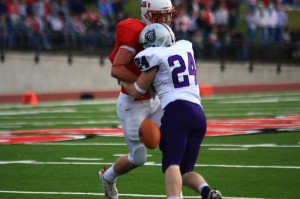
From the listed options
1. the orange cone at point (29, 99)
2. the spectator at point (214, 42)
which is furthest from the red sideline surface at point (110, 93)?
the orange cone at point (29, 99)

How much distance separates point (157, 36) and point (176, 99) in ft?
1.87

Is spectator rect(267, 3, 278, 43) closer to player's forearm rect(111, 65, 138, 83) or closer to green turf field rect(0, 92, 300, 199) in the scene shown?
green turf field rect(0, 92, 300, 199)

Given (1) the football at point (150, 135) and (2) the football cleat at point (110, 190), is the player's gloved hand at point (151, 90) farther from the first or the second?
(2) the football cleat at point (110, 190)

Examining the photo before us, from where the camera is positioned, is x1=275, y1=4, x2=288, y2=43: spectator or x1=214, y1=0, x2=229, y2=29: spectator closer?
x1=214, y1=0, x2=229, y2=29: spectator

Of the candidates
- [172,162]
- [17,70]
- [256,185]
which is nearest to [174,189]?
[172,162]

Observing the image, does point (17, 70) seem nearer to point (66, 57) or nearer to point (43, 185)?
point (66, 57)

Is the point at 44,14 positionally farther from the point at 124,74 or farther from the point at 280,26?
the point at 124,74

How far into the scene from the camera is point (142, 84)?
7.61 metres

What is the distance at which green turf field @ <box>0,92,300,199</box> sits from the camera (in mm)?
9172

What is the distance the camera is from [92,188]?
31.0 ft

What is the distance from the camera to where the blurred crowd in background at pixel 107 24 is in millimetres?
26547

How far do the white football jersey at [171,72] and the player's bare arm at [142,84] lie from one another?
0.04 metres

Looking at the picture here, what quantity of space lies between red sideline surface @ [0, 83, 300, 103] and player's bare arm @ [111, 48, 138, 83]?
17.1 m

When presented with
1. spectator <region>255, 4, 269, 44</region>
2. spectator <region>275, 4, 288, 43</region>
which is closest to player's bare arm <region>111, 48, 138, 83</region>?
spectator <region>255, 4, 269, 44</region>
